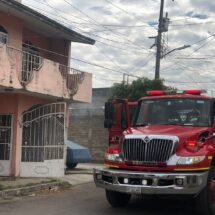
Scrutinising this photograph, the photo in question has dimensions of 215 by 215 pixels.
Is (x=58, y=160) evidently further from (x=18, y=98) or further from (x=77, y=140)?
(x=77, y=140)

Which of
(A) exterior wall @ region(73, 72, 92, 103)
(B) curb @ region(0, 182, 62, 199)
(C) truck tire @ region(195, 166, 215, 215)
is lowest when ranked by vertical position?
(B) curb @ region(0, 182, 62, 199)

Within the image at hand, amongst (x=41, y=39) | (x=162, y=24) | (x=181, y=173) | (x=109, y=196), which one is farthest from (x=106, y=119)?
(x=162, y=24)

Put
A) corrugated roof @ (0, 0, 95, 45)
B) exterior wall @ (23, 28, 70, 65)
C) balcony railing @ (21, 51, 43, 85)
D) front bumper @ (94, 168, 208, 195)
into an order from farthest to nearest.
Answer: exterior wall @ (23, 28, 70, 65) → balcony railing @ (21, 51, 43, 85) → corrugated roof @ (0, 0, 95, 45) → front bumper @ (94, 168, 208, 195)

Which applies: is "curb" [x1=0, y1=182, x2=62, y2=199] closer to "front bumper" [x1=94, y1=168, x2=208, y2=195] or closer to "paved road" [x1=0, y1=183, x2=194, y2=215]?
"paved road" [x1=0, y1=183, x2=194, y2=215]

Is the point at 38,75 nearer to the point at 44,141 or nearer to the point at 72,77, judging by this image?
the point at 44,141

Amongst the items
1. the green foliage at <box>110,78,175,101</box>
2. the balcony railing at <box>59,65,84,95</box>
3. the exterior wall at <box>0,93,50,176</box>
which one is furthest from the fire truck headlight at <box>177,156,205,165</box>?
the green foliage at <box>110,78,175,101</box>

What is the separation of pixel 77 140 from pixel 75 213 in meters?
21.3

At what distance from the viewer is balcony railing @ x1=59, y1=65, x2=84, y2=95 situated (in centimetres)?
1883

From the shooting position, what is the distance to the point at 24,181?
1542cm

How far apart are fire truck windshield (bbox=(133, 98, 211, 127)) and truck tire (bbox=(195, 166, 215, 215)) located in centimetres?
125

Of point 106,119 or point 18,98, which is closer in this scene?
point 106,119

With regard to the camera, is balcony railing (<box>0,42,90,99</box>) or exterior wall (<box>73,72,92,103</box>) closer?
balcony railing (<box>0,42,90,99</box>)

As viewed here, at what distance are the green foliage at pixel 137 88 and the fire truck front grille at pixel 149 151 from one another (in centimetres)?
1892

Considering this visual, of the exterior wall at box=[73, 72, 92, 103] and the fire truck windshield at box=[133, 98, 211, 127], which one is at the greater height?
the exterior wall at box=[73, 72, 92, 103]
